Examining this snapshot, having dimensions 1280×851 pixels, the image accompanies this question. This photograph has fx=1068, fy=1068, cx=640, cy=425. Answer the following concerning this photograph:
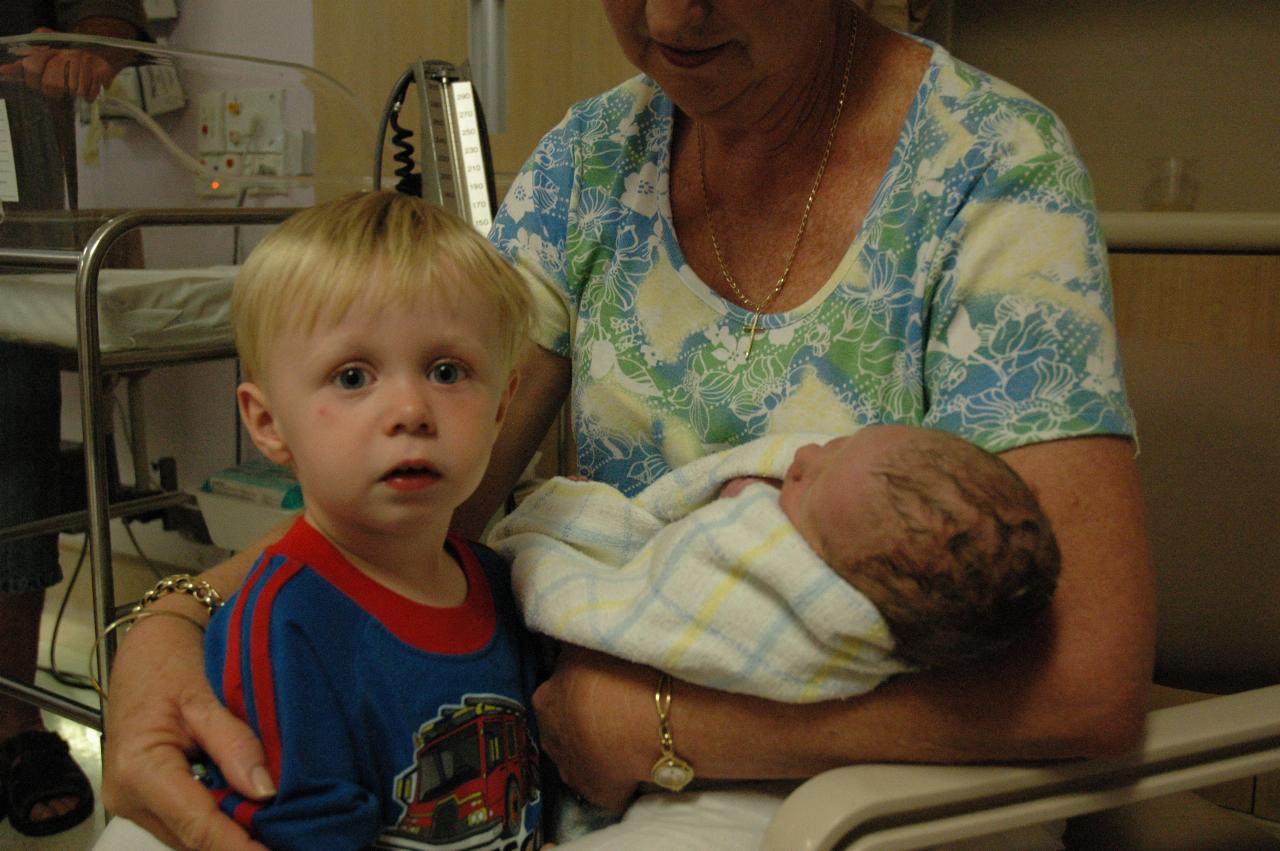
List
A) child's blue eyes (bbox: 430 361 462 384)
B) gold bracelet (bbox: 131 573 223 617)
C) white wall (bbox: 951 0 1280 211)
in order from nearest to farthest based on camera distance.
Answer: child's blue eyes (bbox: 430 361 462 384) < gold bracelet (bbox: 131 573 223 617) < white wall (bbox: 951 0 1280 211)

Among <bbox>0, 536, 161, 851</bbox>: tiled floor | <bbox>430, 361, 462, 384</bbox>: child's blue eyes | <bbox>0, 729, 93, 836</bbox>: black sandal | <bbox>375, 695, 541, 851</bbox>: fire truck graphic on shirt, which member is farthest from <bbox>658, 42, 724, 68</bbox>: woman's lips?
<bbox>0, 729, 93, 836</bbox>: black sandal

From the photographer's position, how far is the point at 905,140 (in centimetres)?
107

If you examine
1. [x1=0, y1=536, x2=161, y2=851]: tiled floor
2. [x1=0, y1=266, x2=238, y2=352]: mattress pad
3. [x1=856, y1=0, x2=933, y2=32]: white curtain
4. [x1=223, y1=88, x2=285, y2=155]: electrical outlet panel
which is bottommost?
[x1=0, y1=536, x2=161, y2=851]: tiled floor

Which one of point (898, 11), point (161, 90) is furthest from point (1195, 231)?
point (161, 90)

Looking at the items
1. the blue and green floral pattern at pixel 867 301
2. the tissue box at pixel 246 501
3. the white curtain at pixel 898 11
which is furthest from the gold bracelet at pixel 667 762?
the tissue box at pixel 246 501

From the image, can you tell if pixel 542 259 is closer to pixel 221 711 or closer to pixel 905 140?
pixel 905 140

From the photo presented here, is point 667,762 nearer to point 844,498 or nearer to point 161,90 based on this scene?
point 844,498

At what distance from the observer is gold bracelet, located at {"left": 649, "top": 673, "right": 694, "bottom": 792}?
92cm

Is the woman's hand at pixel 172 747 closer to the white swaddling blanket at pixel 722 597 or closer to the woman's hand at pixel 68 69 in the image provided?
the white swaddling blanket at pixel 722 597

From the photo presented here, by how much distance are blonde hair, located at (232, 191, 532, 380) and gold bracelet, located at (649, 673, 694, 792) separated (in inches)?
13.2

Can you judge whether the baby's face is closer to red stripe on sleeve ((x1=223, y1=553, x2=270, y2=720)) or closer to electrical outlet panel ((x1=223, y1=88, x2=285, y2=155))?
red stripe on sleeve ((x1=223, y1=553, x2=270, y2=720))

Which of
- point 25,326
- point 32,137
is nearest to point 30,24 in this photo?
point 32,137

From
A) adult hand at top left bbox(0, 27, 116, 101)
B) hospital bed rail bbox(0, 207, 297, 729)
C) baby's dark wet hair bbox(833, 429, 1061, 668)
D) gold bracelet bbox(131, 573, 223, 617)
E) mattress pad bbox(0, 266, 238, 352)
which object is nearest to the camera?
baby's dark wet hair bbox(833, 429, 1061, 668)

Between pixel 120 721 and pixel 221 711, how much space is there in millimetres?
122
